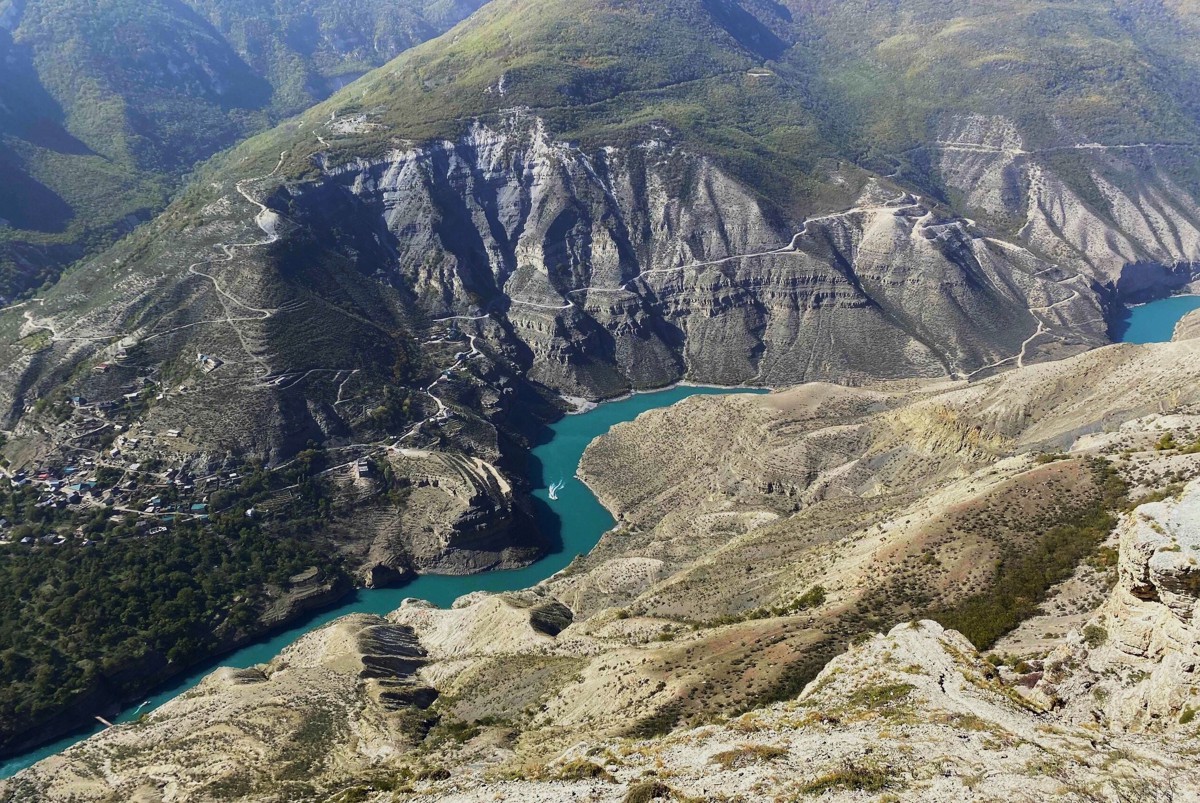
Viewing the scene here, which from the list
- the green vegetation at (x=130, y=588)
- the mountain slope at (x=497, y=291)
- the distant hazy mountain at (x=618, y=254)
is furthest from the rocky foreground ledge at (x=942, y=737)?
the distant hazy mountain at (x=618, y=254)

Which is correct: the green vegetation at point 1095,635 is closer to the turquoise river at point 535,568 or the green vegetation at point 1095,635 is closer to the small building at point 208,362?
the turquoise river at point 535,568

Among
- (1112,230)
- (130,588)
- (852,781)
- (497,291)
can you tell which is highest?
(497,291)

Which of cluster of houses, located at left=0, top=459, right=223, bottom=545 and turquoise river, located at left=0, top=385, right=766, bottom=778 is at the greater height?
cluster of houses, located at left=0, top=459, right=223, bottom=545

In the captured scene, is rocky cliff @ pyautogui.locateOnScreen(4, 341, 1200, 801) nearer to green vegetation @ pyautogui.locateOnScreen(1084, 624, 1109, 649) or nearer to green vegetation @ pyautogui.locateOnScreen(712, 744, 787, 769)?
green vegetation @ pyautogui.locateOnScreen(712, 744, 787, 769)

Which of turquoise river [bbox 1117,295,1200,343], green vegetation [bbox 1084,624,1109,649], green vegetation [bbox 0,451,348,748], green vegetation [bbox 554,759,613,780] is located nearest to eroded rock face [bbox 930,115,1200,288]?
turquoise river [bbox 1117,295,1200,343]

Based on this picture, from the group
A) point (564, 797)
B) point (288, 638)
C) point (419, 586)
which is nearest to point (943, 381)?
point (419, 586)

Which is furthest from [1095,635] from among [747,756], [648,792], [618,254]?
[618,254]

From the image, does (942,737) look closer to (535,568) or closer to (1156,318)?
(535,568)
